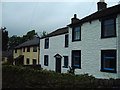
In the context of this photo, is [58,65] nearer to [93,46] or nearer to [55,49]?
[55,49]

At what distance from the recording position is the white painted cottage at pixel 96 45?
41.1ft

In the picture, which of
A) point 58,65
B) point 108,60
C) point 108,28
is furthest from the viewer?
point 58,65

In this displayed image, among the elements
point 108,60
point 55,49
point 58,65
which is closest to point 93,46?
point 108,60

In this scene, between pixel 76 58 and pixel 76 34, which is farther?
pixel 76 34

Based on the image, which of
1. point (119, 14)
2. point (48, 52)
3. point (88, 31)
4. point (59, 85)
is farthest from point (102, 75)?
point (48, 52)

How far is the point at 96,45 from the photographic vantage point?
1417 centimetres

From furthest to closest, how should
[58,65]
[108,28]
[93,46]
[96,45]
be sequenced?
[58,65] < [93,46] < [96,45] < [108,28]

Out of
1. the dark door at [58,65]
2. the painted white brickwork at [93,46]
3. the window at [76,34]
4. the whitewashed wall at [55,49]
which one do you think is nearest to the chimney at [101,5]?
the painted white brickwork at [93,46]

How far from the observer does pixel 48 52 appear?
78.6ft

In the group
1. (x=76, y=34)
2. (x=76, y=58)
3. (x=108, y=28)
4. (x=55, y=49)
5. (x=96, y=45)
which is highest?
(x=108, y=28)

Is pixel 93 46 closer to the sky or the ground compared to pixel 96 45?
closer to the ground

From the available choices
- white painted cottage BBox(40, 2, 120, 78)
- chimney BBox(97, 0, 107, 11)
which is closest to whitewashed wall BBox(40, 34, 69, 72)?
white painted cottage BBox(40, 2, 120, 78)

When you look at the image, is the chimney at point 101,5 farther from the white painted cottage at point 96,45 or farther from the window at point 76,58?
the window at point 76,58

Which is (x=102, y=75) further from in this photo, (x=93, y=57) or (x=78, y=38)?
(x=78, y=38)
